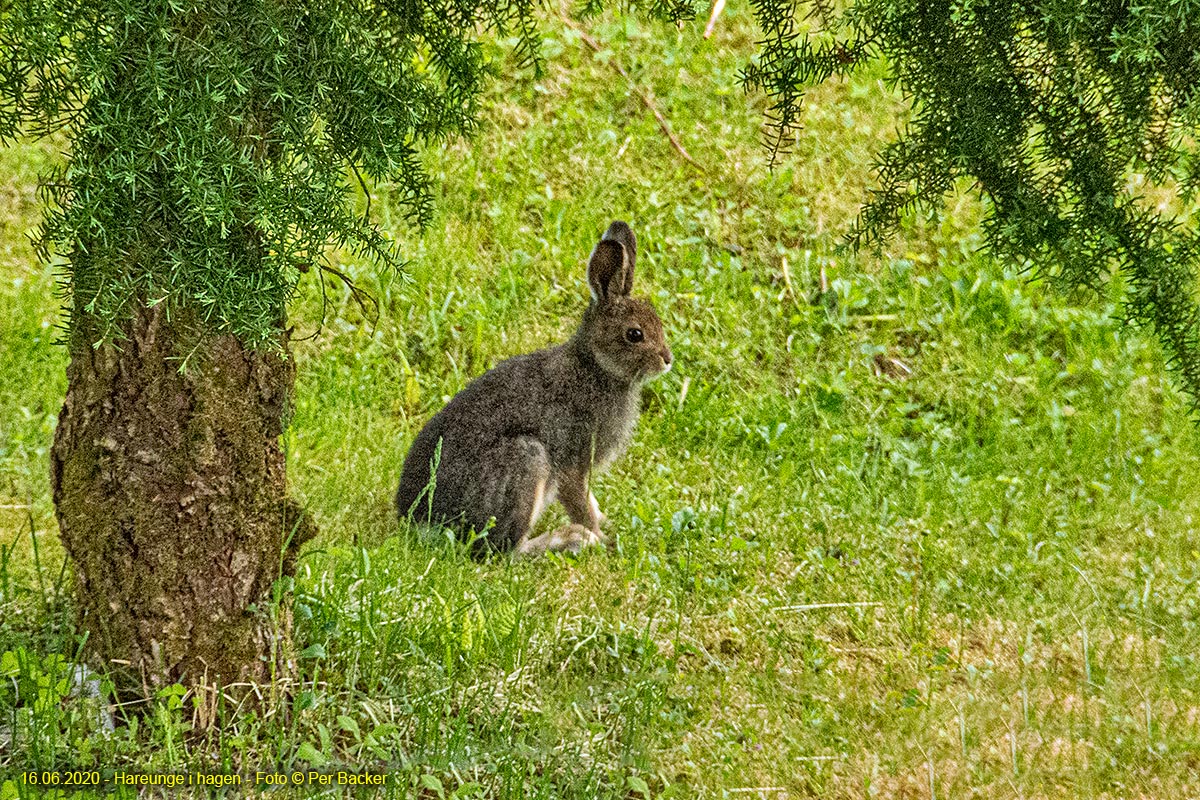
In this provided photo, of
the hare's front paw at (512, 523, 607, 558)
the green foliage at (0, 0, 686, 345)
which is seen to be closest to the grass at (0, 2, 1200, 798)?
the hare's front paw at (512, 523, 607, 558)

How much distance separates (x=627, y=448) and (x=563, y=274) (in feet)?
5.18

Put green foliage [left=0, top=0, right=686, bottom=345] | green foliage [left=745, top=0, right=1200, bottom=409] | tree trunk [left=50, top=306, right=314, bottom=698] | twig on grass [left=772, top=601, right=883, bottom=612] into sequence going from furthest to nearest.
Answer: twig on grass [left=772, top=601, right=883, bottom=612]
tree trunk [left=50, top=306, right=314, bottom=698]
green foliage [left=745, top=0, right=1200, bottom=409]
green foliage [left=0, top=0, right=686, bottom=345]

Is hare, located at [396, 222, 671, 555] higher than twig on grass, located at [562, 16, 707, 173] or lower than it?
lower

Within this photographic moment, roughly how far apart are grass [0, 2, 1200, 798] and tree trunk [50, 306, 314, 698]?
0.66ft

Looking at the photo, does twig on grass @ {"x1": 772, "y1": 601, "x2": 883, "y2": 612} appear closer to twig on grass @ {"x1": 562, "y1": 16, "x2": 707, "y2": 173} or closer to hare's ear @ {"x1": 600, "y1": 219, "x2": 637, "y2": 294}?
hare's ear @ {"x1": 600, "y1": 219, "x2": 637, "y2": 294}

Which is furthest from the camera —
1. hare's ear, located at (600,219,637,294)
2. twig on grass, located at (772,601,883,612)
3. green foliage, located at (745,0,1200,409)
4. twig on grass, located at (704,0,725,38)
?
twig on grass, located at (704,0,725,38)

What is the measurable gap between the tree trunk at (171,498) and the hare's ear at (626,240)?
2.67 m

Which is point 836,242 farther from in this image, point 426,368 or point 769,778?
point 769,778

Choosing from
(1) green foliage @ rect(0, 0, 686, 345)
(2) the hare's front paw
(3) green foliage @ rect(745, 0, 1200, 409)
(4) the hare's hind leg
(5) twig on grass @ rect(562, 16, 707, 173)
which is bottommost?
(2) the hare's front paw

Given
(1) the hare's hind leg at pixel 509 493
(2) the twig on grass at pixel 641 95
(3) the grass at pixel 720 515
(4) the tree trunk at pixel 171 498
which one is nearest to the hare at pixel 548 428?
(1) the hare's hind leg at pixel 509 493

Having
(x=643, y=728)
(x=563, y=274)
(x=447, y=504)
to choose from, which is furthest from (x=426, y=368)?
(x=643, y=728)

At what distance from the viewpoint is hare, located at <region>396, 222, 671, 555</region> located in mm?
6152

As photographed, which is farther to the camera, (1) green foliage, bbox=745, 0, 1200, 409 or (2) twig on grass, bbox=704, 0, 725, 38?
(2) twig on grass, bbox=704, 0, 725, 38

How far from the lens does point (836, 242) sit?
8.63 metres
